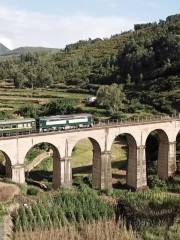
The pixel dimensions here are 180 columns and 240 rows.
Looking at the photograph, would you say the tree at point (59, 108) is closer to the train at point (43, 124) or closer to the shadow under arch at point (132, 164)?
the shadow under arch at point (132, 164)

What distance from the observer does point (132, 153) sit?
61.2 m

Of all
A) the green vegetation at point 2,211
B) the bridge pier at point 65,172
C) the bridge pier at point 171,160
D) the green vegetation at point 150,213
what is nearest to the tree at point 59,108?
the bridge pier at point 171,160

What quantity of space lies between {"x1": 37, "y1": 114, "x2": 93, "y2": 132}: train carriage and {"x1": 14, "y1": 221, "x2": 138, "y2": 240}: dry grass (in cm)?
1595

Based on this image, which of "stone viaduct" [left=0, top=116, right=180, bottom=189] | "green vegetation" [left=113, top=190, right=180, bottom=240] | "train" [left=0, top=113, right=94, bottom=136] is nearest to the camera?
"green vegetation" [left=113, top=190, right=180, bottom=240]

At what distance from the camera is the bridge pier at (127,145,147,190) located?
6038cm

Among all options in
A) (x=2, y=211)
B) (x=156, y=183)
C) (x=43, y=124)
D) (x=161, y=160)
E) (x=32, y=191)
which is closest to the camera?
(x=2, y=211)

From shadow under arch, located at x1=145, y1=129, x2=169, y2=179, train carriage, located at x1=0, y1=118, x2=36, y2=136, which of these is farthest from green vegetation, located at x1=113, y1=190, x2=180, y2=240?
train carriage, located at x1=0, y1=118, x2=36, y2=136

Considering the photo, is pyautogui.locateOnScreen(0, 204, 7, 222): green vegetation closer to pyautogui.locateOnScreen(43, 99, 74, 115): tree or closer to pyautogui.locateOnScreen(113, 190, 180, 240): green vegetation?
pyautogui.locateOnScreen(113, 190, 180, 240): green vegetation

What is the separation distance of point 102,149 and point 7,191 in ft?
44.0

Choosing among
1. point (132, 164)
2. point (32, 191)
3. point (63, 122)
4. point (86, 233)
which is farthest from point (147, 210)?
point (63, 122)

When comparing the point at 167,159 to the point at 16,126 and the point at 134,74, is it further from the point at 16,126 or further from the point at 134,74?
the point at 134,74

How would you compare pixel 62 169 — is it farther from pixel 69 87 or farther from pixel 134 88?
pixel 69 87

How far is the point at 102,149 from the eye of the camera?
189 ft

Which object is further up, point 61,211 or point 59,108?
point 59,108
